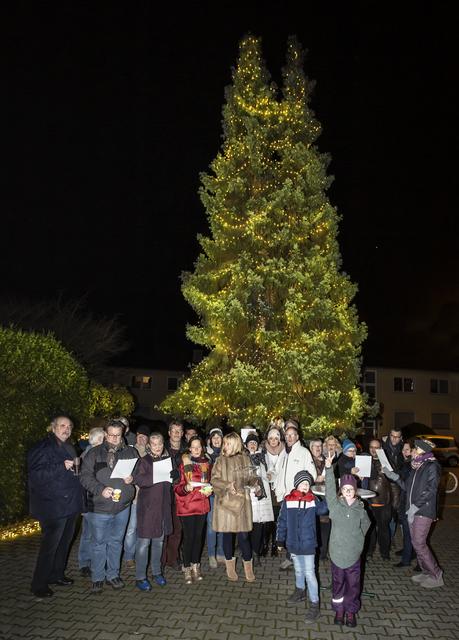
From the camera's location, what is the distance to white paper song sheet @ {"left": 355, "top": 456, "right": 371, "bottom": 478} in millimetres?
7918

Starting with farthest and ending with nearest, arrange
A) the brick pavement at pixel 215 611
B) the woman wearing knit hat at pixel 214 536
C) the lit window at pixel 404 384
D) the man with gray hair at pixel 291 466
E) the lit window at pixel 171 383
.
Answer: the lit window at pixel 171 383, the lit window at pixel 404 384, the woman wearing knit hat at pixel 214 536, the man with gray hair at pixel 291 466, the brick pavement at pixel 215 611

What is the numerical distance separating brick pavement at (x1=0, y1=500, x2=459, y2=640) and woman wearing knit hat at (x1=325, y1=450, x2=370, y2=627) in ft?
0.76

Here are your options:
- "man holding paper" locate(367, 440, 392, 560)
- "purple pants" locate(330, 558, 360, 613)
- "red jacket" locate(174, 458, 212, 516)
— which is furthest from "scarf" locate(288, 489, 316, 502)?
"man holding paper" locate(367, 440, 392, 560)

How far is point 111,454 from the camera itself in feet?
22.1

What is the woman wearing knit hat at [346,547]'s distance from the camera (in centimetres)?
554

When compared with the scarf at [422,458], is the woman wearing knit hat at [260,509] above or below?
below

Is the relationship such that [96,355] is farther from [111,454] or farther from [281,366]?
[111,454]

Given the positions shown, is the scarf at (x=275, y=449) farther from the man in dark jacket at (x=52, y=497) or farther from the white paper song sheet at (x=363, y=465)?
the man in dark jacket at (x=52, y=497)

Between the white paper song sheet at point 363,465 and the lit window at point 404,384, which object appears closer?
the white paper song sheet at point 363,465

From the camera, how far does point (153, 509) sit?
22.3ft

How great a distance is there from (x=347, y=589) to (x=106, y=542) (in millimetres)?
3116

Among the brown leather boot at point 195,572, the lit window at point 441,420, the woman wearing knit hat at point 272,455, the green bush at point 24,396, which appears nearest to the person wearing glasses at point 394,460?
the woman wearing knit hat at point 272,455

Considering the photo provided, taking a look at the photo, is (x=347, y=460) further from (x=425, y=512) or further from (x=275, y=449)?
(x=425, y=512)

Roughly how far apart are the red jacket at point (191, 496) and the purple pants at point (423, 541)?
2.89 metres
